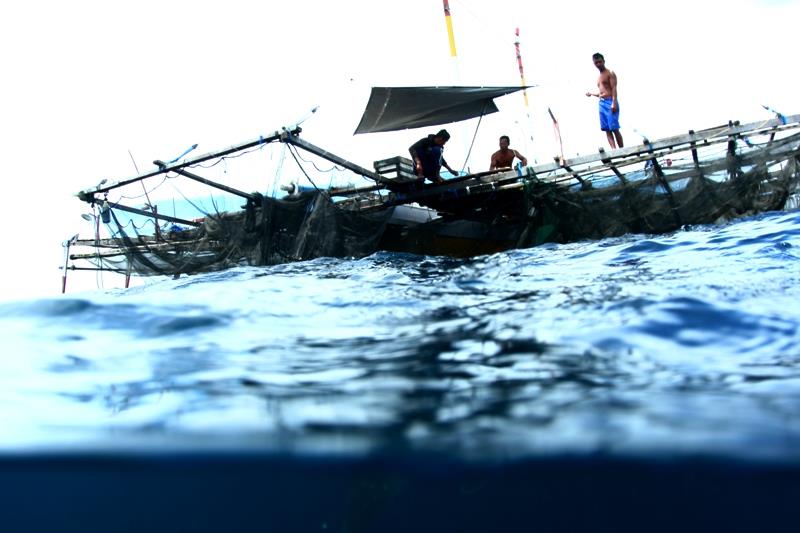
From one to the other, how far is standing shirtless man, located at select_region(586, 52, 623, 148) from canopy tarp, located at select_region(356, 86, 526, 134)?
153 cm

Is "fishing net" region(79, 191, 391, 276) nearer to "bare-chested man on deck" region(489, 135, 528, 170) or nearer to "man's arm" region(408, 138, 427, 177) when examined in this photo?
"man's arm" region(408, 138, 427, 177)

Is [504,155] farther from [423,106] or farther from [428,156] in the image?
[423,106]

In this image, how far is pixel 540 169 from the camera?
1055 cm

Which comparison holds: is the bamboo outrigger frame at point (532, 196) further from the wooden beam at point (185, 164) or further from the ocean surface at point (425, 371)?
the ocean surface at point (425, 371)

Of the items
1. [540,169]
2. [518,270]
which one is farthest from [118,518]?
[540,169]

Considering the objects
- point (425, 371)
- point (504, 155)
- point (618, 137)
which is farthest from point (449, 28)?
point (425, 371)

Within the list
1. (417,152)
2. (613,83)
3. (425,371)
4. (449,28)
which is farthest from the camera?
(449,28)

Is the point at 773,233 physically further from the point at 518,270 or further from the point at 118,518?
the point at 118,518

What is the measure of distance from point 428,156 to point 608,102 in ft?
10.4

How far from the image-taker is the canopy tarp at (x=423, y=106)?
35.5 feet

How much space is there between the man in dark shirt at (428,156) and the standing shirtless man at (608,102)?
267 centimetres

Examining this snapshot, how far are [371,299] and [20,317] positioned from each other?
7.50ft

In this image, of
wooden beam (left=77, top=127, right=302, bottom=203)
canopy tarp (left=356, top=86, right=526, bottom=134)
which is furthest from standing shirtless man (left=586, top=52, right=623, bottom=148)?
wooden beam (left=77, top=127, right=302, bottom=203)

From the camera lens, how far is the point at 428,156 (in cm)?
1127
